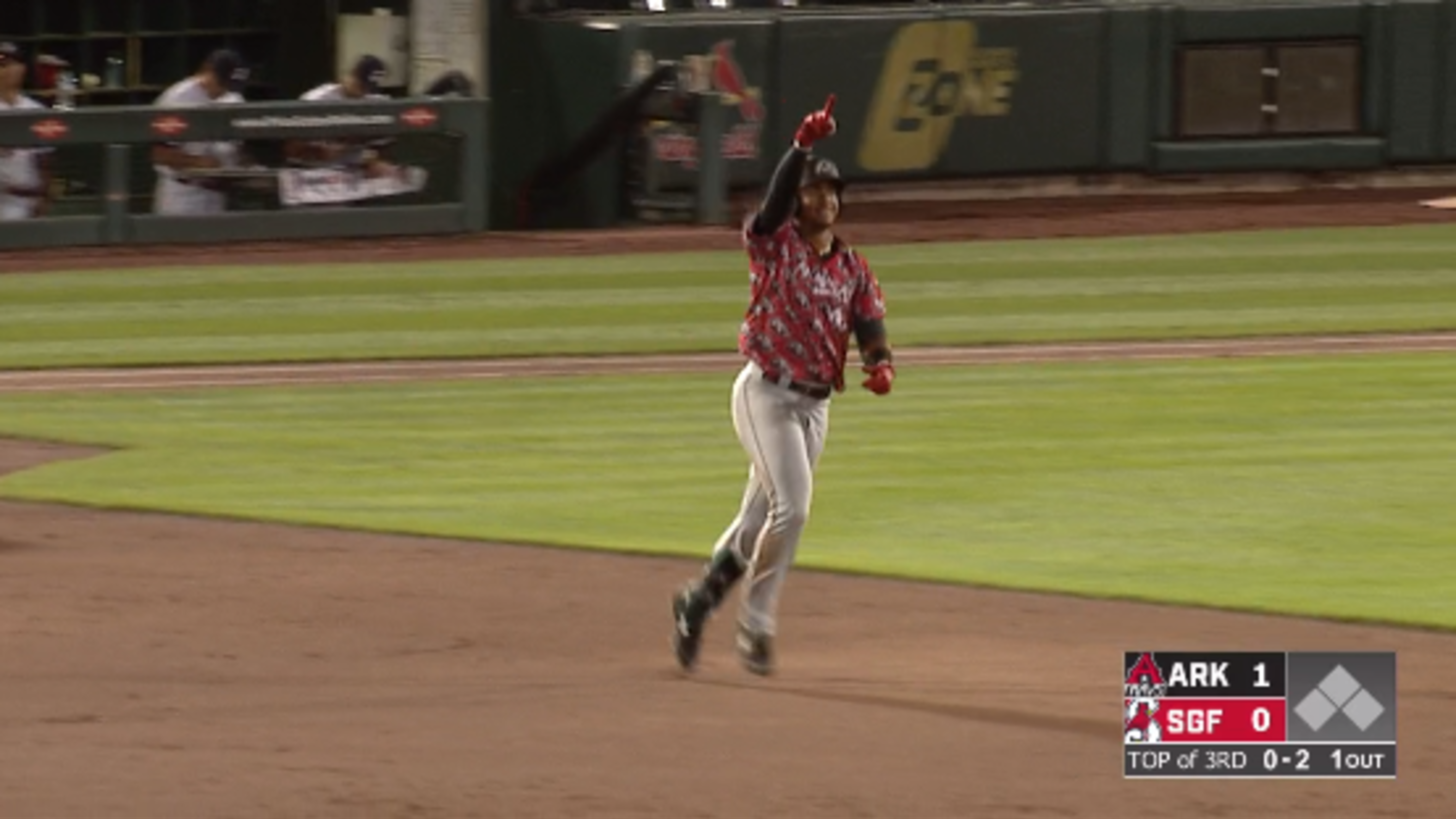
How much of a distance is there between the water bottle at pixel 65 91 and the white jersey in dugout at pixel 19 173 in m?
2.10

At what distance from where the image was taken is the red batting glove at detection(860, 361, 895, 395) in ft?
28.3

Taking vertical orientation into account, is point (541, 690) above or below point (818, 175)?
below

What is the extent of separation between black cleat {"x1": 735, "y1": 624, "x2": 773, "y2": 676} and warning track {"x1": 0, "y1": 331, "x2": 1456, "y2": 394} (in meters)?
8.16

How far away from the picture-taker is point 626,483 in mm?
13008

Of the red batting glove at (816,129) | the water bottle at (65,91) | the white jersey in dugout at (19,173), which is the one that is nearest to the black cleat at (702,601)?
the red batting glove at (816,129)

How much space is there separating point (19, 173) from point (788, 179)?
563 inches

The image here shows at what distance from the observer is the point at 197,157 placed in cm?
2191

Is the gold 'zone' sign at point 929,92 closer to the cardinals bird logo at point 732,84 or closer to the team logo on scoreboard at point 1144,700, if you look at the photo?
the cardinals bird logo at point 732,84

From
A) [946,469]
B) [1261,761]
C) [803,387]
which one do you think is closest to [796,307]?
[803,387]

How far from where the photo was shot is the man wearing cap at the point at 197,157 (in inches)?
860

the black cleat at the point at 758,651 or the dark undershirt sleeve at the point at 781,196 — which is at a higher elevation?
the dark undershirt sleeve at the point at 781,196

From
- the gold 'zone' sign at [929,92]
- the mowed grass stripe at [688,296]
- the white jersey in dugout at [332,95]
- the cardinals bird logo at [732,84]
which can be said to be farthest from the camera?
the gold 'zone' sign at [929,92]

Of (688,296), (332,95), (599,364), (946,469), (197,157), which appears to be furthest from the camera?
(332,95)

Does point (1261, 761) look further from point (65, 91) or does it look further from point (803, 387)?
point (65, 91)
